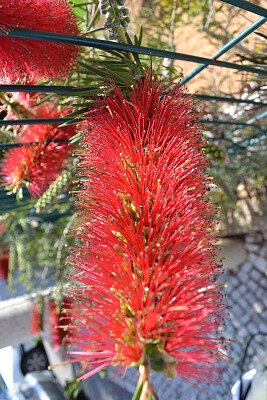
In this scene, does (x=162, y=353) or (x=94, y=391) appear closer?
(x=162, y=353)

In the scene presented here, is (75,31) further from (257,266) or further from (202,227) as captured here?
(257,266)

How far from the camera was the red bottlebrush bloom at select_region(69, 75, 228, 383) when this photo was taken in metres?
0.32

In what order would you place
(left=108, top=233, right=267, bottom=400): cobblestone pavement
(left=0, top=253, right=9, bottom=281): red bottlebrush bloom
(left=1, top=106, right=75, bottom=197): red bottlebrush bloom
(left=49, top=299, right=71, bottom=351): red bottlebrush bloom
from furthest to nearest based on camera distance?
1. (left=0, top=253, right=9, bottom=281): red bottlebrush bloom
2. (left=108, top=233, right=267, bottom=400): cobblestone pavement
3. (left=49, top=299, right=71, bottom=351): red bottlebrush bloom
4. (left=1, top=106, right=75, bottom=197): red bottlebrush bloom

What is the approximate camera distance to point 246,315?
2059 mm

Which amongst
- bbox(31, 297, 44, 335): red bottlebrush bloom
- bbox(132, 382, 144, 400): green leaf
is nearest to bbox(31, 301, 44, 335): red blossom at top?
bbox(31, 297, 44, 335): red bottlebrush bloom

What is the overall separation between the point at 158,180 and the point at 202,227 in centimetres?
7

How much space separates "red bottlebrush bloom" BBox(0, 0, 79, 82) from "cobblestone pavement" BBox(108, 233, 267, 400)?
5.72 feet

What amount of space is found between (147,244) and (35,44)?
0.84ft

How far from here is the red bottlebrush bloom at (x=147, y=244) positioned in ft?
1.06

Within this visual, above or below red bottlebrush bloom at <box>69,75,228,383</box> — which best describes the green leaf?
below

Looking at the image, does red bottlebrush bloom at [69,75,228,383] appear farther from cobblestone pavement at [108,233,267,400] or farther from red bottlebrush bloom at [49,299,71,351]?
cobblestone pavement at [108,233,267,400]

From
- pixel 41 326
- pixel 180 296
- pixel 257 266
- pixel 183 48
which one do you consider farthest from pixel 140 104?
pixel 183 48

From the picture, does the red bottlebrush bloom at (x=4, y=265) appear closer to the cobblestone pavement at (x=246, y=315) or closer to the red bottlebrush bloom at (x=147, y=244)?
the cobblestone pavement at (x=246, y=315)

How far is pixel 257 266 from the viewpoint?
2053 mm
